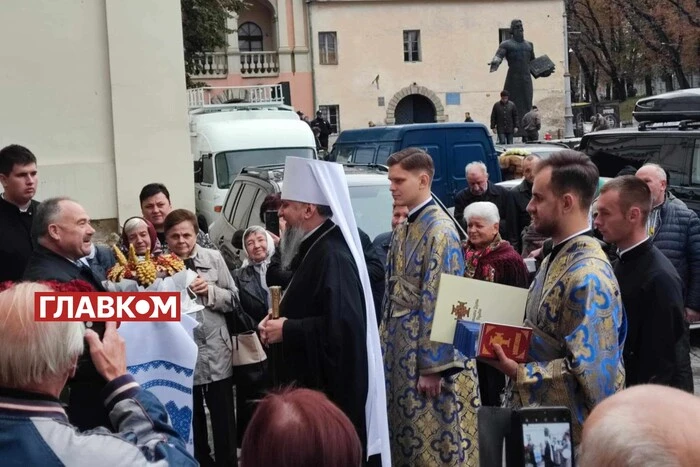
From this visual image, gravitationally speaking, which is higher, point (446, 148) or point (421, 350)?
point (446, 148)

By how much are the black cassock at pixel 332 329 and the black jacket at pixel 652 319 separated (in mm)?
1264

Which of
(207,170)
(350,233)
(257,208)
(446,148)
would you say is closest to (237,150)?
(207,170)

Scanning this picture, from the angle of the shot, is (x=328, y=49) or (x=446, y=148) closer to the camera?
(x=446, y=148)

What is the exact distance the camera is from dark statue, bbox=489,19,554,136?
21.5 meters

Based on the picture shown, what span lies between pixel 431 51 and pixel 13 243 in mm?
44539

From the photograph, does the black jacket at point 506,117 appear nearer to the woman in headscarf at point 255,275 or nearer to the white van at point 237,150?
the white van at point 237,150

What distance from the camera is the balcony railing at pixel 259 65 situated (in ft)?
159

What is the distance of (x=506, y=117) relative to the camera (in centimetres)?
2280

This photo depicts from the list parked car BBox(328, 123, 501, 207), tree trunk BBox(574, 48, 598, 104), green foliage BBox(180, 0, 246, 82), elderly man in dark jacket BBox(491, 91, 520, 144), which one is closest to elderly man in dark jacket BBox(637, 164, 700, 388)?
parked car BBox(328, 123, 501, 207)

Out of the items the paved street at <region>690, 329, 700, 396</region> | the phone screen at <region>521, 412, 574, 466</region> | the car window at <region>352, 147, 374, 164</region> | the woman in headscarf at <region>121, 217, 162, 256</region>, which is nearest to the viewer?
the phone screen at <region>521, 412, 574, 466</region>

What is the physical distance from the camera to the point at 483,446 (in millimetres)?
2840

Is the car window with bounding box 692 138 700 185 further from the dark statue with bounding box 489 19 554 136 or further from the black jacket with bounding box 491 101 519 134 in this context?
the black jacket with bounding box 491 101 519 134

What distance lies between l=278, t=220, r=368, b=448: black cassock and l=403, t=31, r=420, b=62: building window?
45542 millimetres

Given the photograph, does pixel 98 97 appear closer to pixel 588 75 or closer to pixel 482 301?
pixel 482 301
